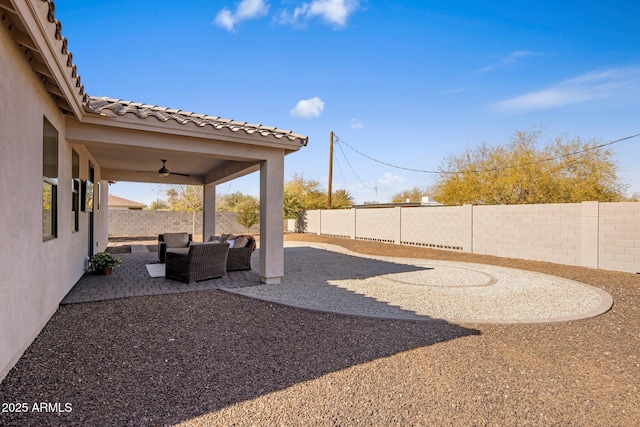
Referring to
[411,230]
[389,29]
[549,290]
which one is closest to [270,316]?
[549,290]

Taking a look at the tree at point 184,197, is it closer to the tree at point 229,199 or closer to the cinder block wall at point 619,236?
the tree at point 229,199

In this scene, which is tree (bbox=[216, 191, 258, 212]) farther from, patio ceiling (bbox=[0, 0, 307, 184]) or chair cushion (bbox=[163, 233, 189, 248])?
patio ceiling (bbox=[0, 0, 307, 184])

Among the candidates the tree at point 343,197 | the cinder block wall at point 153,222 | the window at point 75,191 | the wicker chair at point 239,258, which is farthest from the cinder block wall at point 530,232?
the tree at point 343,197

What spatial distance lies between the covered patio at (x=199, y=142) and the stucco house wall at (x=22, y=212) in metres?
0.74

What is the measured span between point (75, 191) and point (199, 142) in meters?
2.79

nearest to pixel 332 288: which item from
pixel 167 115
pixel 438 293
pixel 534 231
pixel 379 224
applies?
pixel 438 293

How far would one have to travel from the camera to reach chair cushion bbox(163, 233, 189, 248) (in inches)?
412

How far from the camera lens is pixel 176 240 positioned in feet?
35.0

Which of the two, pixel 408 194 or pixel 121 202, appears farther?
pixel 408 194

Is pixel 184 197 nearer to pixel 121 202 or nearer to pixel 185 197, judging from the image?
pixel 185 197

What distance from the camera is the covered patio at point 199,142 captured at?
5.79 meters

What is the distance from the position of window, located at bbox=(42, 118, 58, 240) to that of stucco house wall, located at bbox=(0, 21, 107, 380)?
0.15 m

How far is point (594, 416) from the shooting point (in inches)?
103

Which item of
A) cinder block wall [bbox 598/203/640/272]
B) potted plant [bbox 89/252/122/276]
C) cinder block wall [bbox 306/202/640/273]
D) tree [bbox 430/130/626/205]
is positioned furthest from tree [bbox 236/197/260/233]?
cinder block wall [bbox 598/203/640/272]
